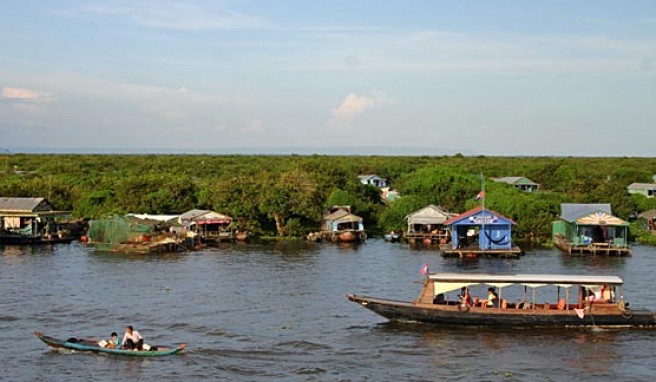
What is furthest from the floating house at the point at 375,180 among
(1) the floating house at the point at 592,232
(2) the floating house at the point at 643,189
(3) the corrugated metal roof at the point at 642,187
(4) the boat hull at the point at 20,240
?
(4) the boat hull at the point at 20,240

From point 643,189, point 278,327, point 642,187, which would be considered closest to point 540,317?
point 278,327

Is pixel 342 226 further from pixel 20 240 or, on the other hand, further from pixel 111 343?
pixel 111 343

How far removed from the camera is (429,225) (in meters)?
65.5

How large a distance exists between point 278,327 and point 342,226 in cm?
3324

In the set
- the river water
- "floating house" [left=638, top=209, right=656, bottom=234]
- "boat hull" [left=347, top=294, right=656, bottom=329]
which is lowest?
the river water

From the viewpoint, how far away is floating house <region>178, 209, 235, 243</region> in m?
64.1

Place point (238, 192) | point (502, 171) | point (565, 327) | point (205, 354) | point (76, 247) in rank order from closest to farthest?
1. point (205, 354)
2. point (565, 327)
3. point (76, 247)
4. point (238, 192)
5. point (502, 171)

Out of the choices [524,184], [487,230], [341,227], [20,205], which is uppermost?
[524,184]

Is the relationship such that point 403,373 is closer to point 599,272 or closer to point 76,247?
point 599,272

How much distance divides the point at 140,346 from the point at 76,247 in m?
33.6

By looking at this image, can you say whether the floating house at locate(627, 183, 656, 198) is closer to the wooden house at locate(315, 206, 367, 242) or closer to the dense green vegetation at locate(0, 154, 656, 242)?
the dense green vegetation at locate(0, 154, 656, 242)

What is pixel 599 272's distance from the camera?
48.2 metres

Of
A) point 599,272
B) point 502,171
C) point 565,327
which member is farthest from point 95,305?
point 502,171

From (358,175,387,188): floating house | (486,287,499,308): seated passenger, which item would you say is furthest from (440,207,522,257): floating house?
(358,175,387,188): floating house
